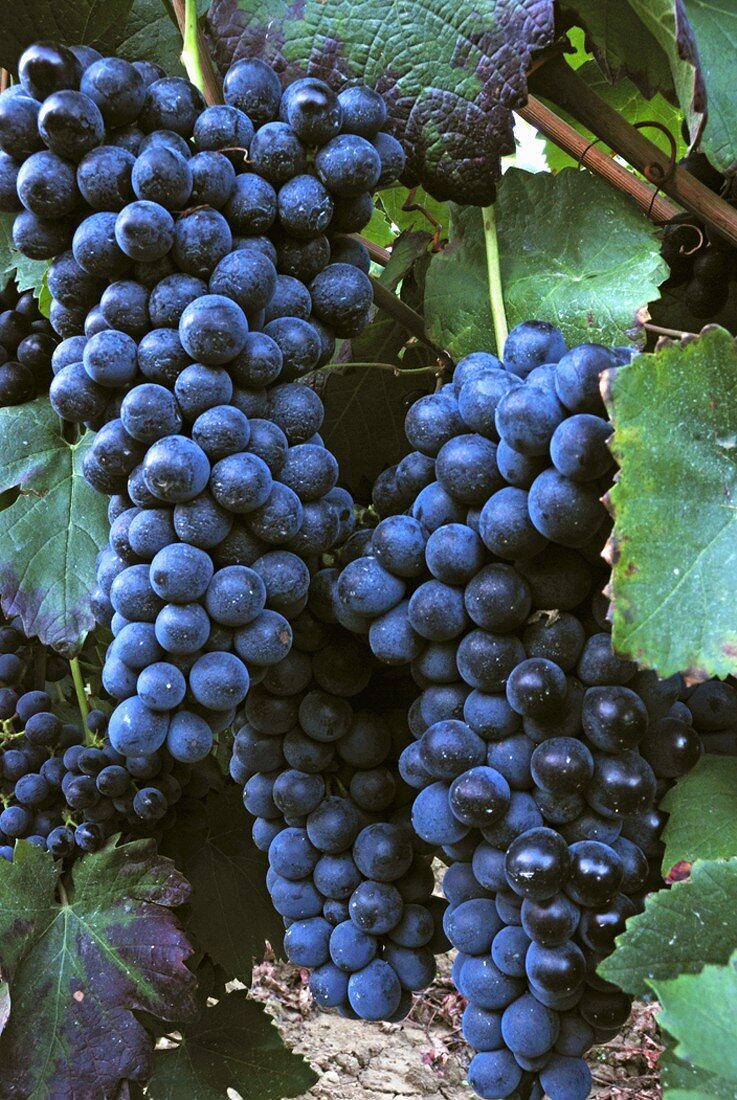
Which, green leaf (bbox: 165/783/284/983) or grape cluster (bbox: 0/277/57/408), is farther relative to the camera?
green leaf (bbox: 165/783/284/983)

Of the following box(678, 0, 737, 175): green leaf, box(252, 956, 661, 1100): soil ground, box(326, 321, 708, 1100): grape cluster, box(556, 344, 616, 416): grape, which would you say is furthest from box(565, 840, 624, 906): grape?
box(252, 956, 661, 1100): soil ground

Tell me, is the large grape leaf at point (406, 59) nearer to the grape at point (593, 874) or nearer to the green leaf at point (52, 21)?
the green leaf at point (52, 21)

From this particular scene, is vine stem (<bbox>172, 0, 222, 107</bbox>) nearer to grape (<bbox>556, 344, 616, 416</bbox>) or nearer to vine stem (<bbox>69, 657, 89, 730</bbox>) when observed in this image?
grape (<bbox>556, 344, 616, 416</bbox>)

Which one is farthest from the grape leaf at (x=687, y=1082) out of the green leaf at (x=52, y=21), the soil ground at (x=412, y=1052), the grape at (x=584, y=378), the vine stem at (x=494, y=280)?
the soil ground at (x=412, y=1052)

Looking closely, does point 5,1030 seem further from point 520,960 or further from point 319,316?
point 319,316

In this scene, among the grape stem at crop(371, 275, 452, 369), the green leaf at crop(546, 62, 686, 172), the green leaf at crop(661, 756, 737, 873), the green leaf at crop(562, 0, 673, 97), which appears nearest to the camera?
the green leaf at crop(661, 756, 737, 873)

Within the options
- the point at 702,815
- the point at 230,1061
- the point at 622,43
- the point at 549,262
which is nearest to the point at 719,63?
the point at 622,43
